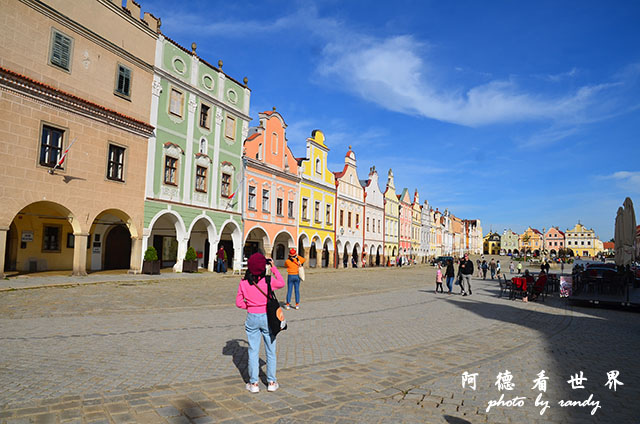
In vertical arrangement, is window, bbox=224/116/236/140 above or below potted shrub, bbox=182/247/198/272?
above

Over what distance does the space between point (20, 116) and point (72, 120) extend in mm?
2177

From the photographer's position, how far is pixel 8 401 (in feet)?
14.6

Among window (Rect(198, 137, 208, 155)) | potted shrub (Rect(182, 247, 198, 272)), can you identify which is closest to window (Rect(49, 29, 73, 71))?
window (Rect(198, 137, 208, 155))

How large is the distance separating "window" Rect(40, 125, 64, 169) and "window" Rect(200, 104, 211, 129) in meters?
9.12

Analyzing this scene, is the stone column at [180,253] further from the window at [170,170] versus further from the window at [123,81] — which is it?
the window at [123,81]

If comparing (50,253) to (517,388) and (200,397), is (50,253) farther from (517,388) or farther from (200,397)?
(517,388)

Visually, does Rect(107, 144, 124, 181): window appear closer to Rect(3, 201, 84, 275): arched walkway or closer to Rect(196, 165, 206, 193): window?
Rect(3, 201, 84, 275): arched walkway

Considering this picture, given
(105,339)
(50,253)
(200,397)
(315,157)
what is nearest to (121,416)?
(200,397)

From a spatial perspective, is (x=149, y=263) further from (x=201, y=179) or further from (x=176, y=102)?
(x=176, y=102)

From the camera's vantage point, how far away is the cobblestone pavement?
4570mm

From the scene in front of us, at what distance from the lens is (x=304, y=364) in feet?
21.1

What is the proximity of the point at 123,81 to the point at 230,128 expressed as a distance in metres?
8.13

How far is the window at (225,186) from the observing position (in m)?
27.6

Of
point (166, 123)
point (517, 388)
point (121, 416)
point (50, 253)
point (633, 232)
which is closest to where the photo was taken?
point (121, 416)
